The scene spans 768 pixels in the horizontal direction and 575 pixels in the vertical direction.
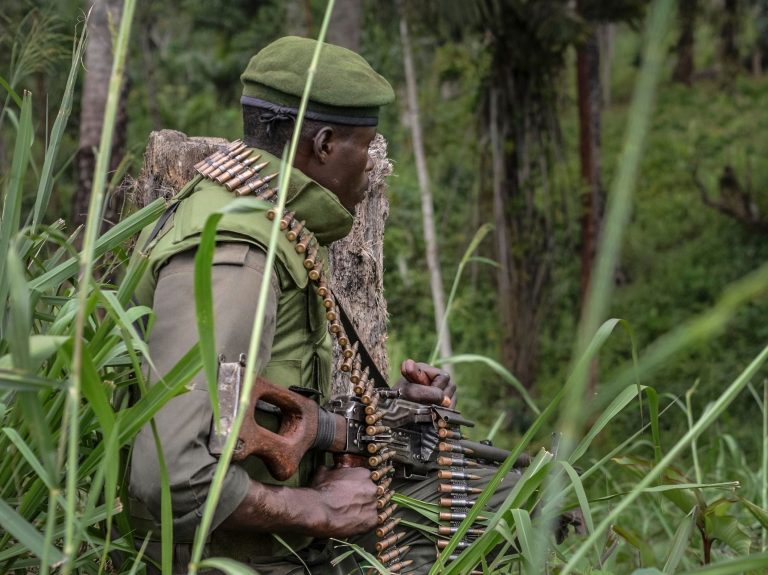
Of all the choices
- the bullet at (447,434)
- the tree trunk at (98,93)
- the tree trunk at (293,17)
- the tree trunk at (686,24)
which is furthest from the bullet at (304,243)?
the tree trunk at (293,17)

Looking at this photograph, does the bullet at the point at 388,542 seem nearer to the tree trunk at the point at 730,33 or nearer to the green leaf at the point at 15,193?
the green leaf at the point at 15,193

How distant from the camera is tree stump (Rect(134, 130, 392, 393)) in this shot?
3254 millimetres

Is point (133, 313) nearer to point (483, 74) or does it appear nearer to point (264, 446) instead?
point (264, 446)

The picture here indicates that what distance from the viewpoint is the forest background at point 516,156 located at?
7922 millimetres

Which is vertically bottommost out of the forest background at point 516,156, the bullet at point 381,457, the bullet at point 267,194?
the forest background at point 516,156

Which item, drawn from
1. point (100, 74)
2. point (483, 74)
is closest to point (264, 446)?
point (100, 74)

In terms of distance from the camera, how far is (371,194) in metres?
3.59

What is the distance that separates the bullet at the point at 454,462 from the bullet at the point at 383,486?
0.66 feet

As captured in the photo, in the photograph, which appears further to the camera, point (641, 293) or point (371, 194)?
point (641, 293)

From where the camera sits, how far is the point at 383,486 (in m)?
2.60

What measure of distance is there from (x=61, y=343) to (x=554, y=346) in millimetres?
9894

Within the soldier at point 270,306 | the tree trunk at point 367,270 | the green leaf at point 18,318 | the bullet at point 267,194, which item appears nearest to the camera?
the green leaf at point 18,318

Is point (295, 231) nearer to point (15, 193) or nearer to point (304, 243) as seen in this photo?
point (304, 243)

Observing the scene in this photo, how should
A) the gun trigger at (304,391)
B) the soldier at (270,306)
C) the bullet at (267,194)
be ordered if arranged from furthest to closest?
the bullet at (267,194) → the gun trigger at (304,391) → the soldier at (270,306)
